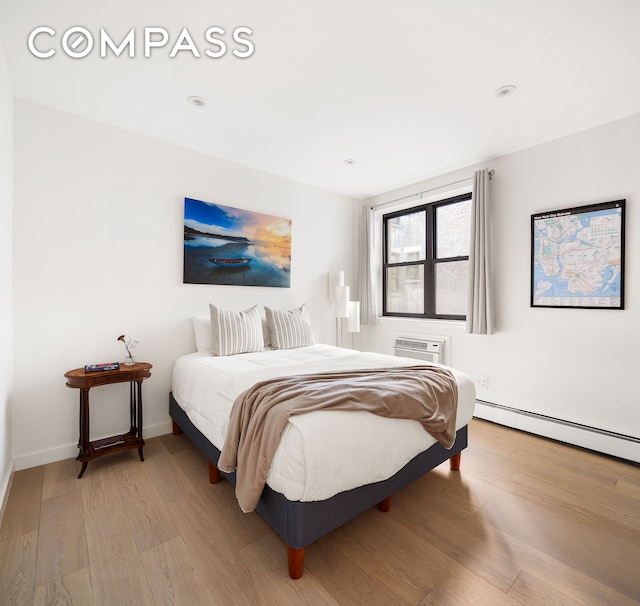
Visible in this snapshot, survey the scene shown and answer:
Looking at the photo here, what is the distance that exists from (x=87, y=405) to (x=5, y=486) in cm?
58

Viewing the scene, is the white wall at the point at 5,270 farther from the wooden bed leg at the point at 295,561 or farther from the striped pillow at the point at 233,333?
the wooden bed leg at the point at 295,561

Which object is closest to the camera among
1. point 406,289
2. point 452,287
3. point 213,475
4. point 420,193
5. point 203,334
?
point 213,475

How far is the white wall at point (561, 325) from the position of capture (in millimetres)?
2508

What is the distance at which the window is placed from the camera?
369 centimetres

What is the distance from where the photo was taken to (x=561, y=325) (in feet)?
9.32

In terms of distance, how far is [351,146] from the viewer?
302cm

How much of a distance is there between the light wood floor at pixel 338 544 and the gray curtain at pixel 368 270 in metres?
2.36

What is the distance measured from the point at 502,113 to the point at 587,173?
0.92m

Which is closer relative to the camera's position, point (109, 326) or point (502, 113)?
point (502, 113)

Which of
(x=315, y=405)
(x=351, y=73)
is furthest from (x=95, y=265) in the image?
(x=351, y=73)

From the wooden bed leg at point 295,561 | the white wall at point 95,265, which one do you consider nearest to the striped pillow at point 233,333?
the white wall at point 95,265

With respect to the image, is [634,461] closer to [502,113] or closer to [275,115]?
[502,113]

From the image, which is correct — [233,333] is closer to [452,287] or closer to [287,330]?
[287,330]

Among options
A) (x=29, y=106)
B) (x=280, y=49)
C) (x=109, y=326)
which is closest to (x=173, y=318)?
(x=109, y=326)
